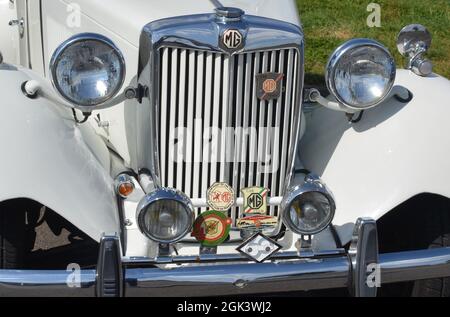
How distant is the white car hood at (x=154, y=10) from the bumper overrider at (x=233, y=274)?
94 centimetres

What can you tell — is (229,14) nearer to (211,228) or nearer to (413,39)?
(211,228)

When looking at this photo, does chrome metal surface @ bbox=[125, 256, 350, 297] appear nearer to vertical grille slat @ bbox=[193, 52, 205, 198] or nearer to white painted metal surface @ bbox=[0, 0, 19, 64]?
vertical grille slat @ bbox=[193, 52, 205, 198]

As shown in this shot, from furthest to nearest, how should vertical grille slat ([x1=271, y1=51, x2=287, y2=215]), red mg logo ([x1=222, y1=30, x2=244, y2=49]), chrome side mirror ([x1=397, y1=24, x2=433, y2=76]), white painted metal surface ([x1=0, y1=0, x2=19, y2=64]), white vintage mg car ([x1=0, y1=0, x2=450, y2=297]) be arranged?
white painted metal surface ([x1=0, y1=0, x2=19, y2=64]) < chrome side mirror ([x1=397, y1=24, x2=433, y2=76]) < vertical grille slat ([x1=271, y1=51, x2=287, y2=215]) < red mg logo ([x1=222, y1=30, x2=244, y2=49]) < white vintage mg car ([x1=0, y1=0, x2=450, y2=297])

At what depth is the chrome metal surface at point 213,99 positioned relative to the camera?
119 inches

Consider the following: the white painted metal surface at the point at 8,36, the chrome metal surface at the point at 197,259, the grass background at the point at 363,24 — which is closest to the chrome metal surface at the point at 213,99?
the chrome metal surface at the point at 197,259

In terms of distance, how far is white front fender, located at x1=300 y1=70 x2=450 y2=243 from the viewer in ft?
10.4

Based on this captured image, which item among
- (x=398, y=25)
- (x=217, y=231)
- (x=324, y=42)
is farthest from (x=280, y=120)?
(x=398, y=25)

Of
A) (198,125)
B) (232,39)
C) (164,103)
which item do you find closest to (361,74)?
(232,39)

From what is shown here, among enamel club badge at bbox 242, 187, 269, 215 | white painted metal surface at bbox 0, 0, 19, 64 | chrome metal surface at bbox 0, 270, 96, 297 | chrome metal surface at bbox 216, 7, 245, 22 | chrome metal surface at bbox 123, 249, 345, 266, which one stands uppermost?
chrome metal surface at bbox 216, 7, 245, 22

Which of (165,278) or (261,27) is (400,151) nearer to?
(261,27)

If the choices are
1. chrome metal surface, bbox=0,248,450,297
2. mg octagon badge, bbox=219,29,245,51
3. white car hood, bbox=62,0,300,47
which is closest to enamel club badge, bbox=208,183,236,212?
chrome metal surface, bbox=0,248,450,297

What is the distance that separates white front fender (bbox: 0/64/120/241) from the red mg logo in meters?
Answer: 0.70

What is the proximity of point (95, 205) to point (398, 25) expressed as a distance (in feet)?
18.1

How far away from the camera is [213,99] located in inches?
121
